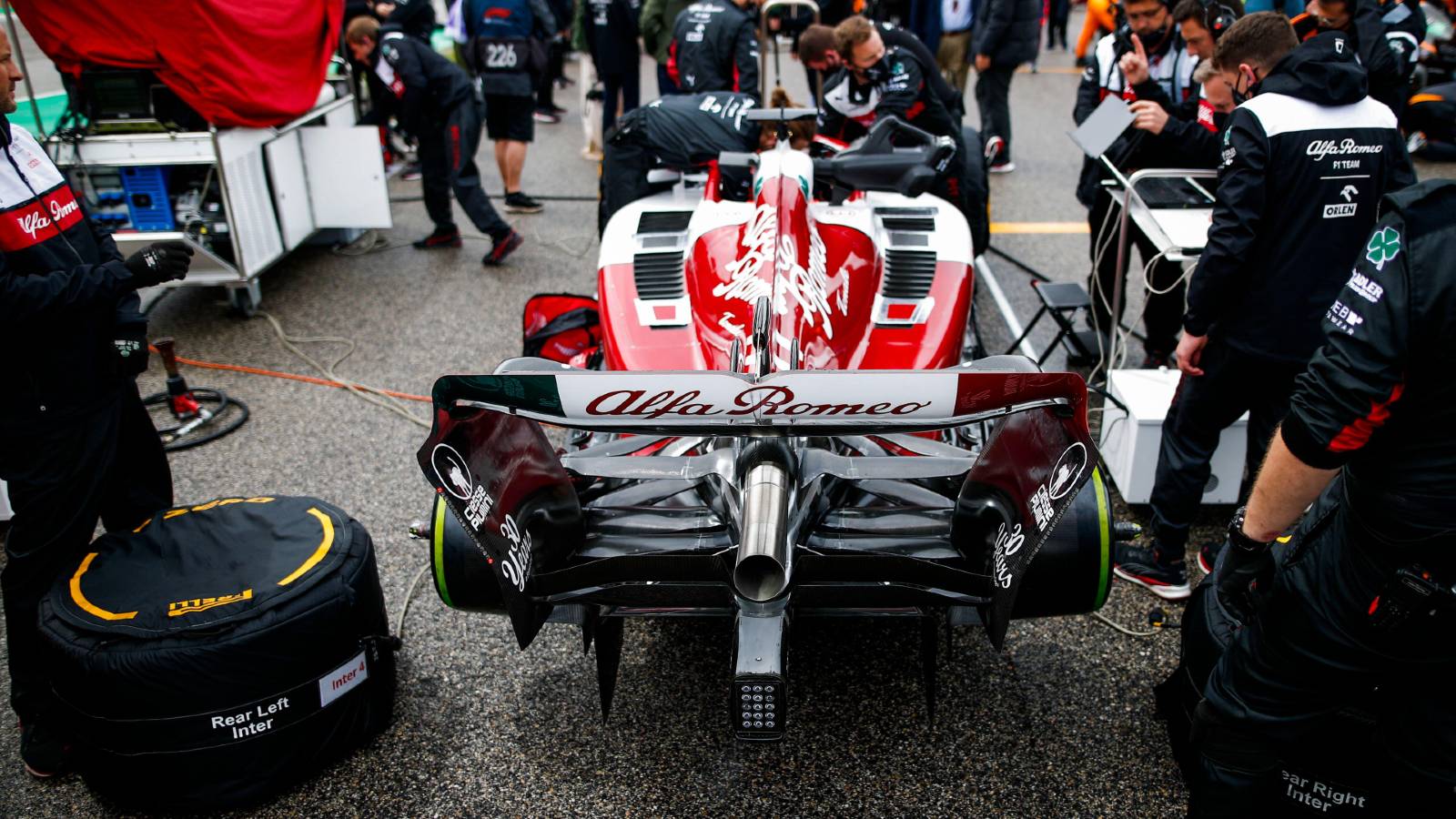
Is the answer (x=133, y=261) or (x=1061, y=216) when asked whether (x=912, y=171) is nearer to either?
(x=133, y=261)

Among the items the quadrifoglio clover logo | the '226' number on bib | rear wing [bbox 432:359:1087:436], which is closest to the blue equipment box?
the '226' number on bib

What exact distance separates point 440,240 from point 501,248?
66 cm

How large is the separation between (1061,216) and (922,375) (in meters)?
6.00

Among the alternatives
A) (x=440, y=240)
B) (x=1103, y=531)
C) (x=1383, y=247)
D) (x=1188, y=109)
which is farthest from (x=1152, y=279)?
(x=440, y=240)

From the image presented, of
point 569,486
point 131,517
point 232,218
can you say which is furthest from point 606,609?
point 232,218

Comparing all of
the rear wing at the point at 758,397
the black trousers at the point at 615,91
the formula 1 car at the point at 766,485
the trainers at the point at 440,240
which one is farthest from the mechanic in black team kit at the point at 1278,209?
the black trousers at the point at 615,91

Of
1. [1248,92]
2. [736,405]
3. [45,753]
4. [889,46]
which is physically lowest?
[45,753]

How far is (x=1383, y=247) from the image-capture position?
1.99 meters

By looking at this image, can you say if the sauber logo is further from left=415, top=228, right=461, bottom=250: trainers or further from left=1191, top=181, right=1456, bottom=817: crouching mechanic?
left=415, top=228, right=461, bottom=250: trainers

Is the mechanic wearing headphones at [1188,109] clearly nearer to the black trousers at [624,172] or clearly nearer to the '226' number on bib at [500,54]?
the black trousers at [624,172]

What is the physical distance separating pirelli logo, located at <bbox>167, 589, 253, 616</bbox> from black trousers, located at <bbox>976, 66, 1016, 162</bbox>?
283 inches

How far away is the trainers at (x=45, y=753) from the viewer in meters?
2.88

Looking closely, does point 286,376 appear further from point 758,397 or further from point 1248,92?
point 1248,92

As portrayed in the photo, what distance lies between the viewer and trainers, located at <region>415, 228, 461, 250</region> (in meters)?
7.39
